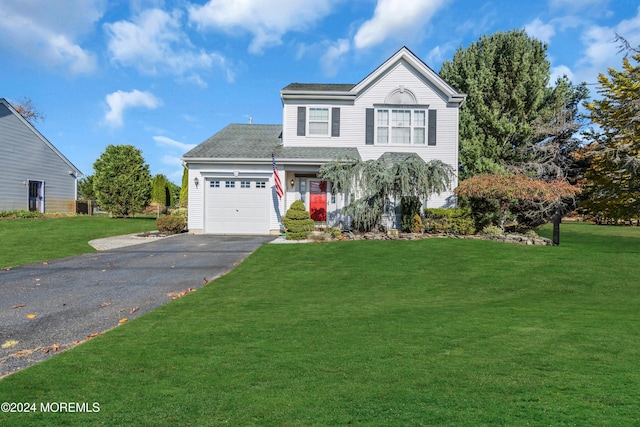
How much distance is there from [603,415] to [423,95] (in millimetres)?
18559

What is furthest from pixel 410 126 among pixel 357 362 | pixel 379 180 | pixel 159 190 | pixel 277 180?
pixel 159 190

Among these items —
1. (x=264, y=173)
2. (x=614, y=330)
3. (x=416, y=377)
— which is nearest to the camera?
(x=416, y=377)

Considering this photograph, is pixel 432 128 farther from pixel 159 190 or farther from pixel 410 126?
pixel 159 190

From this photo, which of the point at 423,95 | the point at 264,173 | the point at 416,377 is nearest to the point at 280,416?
the point at 416,377

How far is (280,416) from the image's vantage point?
9.96 ft

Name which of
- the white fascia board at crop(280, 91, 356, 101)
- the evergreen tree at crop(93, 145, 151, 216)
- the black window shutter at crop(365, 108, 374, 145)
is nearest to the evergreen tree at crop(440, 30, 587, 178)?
the black window shutter at crop(365, 108, 374, 145)

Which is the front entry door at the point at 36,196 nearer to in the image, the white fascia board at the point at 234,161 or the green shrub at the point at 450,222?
the white fascia board at the point at 234,161

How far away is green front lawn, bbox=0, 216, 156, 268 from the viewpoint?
1317 centimetres

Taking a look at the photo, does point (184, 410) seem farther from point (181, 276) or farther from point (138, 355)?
point (181, 276)

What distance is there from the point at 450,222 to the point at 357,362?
13.5 metres

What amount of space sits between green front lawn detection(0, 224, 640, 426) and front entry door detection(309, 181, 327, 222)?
1109 centimetres

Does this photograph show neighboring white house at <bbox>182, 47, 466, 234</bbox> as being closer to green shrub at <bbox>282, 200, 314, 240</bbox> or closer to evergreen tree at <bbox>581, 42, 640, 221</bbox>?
green shrub at <bbox>282, 200, 314, 240</bbox>

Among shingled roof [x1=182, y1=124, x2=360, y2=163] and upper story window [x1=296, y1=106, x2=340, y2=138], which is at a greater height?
upper story window [x1=296, y1=106, x2=340, y2=138]

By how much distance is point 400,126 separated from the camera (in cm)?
1986
